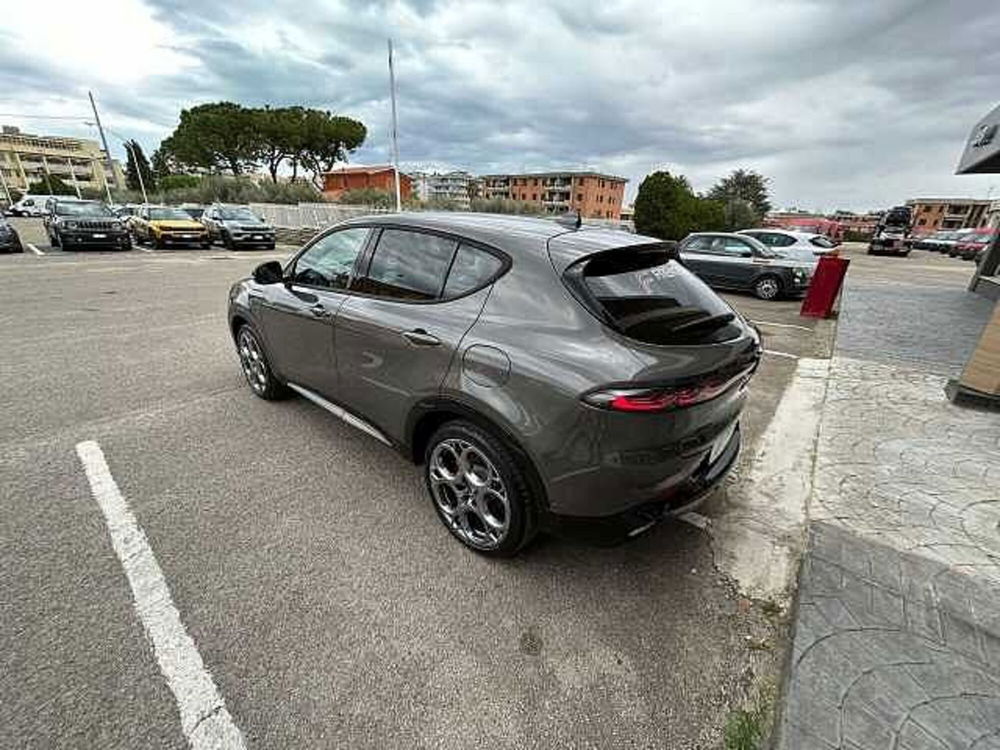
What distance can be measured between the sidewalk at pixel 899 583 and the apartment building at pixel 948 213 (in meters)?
93.9

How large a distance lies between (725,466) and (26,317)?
9284mm

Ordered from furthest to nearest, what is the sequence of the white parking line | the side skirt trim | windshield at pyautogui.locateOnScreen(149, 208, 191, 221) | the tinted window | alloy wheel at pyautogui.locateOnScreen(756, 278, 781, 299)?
windshield at pyautogui.locateOnScreen(149, 208, 191, 221), alloy wheel at pyautogui.locateOnScreen(756, 278, 781, 299), the white parking line, the side skirt trim, the tinted window

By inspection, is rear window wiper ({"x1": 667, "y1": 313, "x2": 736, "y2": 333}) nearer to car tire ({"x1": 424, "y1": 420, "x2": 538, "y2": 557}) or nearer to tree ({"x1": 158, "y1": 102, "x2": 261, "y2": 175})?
car tire ({"x1": 424, "y1": 420, "x2": 538, "y2": 557})

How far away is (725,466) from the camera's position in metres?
2.33

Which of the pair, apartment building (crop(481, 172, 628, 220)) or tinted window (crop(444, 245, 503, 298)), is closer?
tinted window (crop(444, 245, 503, 298))

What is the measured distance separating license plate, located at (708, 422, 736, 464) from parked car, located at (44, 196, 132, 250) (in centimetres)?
1978

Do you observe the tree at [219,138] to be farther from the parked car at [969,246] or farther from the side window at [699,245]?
the parked car at [969,246]

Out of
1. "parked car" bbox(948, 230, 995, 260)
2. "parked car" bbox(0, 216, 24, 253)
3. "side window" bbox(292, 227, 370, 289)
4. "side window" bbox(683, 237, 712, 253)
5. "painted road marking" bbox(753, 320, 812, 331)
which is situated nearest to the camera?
"side window" bbox(292, 227, 370, 289)

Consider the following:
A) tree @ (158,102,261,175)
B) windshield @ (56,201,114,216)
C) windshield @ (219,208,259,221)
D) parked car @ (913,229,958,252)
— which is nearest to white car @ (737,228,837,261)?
windshield @ (219,208,259,221)

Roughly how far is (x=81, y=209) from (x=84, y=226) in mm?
1237

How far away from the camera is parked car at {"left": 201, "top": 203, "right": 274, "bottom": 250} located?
17.8 metres

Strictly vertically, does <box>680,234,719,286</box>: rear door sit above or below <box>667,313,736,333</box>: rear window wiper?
below

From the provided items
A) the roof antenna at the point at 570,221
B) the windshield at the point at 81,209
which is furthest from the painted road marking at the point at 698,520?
the windshield at the point at 81,209

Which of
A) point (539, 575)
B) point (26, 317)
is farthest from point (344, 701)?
point (26, 317)
